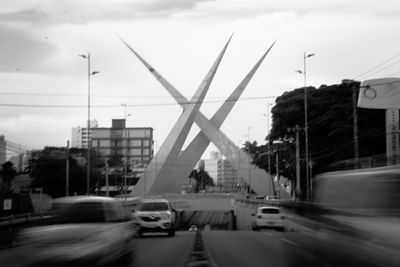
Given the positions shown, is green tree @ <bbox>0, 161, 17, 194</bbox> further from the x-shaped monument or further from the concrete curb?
the concrete curb

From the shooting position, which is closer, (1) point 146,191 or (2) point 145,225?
(2) point 145,225

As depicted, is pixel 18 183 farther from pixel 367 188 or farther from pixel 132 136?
pixel 367 188

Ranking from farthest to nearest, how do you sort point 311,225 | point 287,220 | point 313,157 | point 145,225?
point 313,157
point 145,225
point 287,220
point 311,225

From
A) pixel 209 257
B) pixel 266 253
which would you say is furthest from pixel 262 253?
pixel 209 257

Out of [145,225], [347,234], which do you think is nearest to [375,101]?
[145,225]

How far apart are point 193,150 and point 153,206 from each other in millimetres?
67307

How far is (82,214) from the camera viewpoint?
Result: 1228cm

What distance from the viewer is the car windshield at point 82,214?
1212 cm

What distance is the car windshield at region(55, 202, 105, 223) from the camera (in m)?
12.1

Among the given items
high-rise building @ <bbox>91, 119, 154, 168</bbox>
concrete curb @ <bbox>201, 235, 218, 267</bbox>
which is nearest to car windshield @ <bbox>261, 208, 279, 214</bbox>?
concrete curb @ <bbox>201, 235, 218, 267</bbox>

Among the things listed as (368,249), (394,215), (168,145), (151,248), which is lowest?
(151,248)

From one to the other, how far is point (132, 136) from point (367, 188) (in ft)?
379

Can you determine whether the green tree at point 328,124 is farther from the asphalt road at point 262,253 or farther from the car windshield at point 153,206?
the asphalt road at point 262,253

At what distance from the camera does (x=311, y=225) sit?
1103cm
